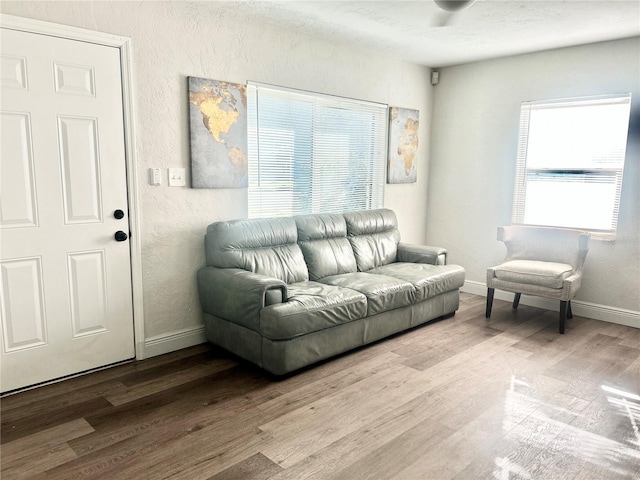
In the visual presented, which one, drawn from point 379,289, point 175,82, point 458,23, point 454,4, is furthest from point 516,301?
point 175,82

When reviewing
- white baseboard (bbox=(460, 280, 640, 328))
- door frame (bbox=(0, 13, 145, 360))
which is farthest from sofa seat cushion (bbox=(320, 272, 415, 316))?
white baseboard (bbox=(460, 280, 640, 328))

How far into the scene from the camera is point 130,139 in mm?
2961

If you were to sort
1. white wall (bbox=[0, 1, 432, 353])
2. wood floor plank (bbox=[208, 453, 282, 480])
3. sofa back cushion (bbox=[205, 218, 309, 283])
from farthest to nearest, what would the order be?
1. sofa back cushion (bbox=[205, 218, 309, 283])
2. white wall (bbox=[0, 1, 432, 353])
3. wood floor plank (bbox=[208, 453, 282, 480])

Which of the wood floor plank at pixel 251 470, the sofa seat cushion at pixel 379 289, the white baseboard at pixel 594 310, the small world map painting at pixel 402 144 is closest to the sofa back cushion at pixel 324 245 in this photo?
the sofa seat cushion at pixel 379 289

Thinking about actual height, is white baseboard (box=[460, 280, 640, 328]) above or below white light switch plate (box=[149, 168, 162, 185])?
below

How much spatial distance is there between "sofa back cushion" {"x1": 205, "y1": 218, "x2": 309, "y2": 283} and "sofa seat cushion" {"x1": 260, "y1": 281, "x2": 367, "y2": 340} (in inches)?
8.8

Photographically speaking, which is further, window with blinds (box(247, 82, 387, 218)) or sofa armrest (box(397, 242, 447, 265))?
sofa armrest (box(397, 242, 447, 265))

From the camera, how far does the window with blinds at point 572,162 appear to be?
162 inches

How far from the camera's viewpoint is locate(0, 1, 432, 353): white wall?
2.93 metres

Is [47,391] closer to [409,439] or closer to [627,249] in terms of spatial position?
[409,439]

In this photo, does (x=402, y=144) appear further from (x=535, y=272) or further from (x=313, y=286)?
(x=313, y=286)

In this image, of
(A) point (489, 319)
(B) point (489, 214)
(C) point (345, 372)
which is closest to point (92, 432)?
(C) point (345, 372)

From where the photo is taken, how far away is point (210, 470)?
2.01 meters

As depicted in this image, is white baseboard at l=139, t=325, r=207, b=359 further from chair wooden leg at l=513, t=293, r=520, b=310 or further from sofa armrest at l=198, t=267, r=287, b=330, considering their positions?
chair wooden leg at l=513, t=293, r=520, b=310
